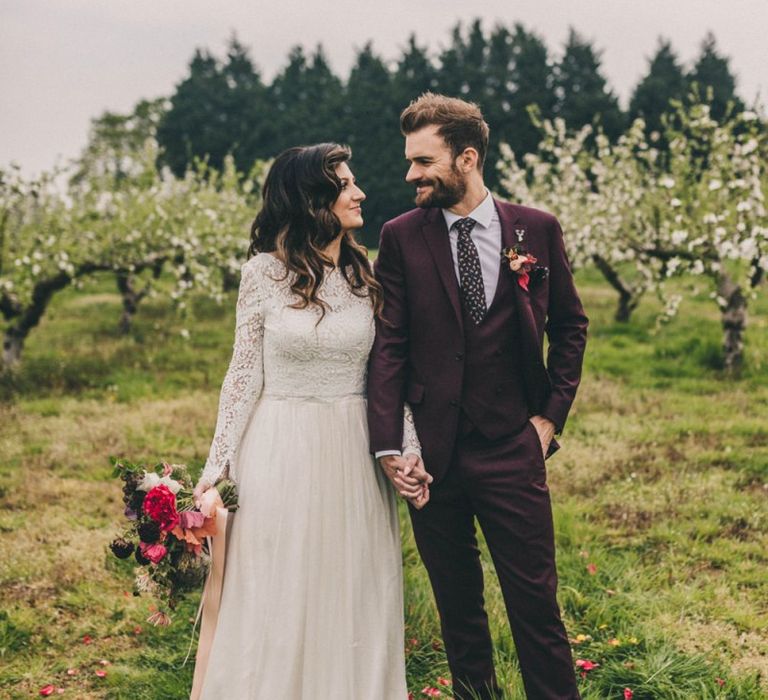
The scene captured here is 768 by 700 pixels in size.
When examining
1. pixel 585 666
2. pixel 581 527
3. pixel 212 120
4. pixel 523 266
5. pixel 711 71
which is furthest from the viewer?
pixel 212 120

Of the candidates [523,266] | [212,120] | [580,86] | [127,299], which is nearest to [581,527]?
[523,266]

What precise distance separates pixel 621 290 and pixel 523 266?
11600 mm

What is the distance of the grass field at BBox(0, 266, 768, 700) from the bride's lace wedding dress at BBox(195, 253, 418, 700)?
0.77 m

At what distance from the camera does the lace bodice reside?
11.4ft

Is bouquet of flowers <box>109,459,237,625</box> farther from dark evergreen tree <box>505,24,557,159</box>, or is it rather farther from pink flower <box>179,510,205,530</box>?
dark evergreen tree <box>505,24,557,159</box>

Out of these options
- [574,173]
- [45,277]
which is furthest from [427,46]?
[45,277]

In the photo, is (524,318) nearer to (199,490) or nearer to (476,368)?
(476,368)

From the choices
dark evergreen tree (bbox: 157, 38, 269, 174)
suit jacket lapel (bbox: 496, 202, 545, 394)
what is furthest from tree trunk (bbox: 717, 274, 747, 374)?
dark evergreen tree (bbox: 157, 38, 269, 174)

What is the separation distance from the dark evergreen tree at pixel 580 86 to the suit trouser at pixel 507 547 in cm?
3545

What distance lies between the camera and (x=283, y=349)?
11.4 feet

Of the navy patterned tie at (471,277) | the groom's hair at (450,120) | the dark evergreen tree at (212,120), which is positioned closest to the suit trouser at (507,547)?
the navy patterned tie at (471,277)

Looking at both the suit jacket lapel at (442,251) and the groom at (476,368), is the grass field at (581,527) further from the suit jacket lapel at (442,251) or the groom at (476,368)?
the suit jacket lapel at (442,251)

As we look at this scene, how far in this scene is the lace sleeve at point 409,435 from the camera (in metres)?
3.48

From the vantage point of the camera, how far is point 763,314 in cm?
1453
